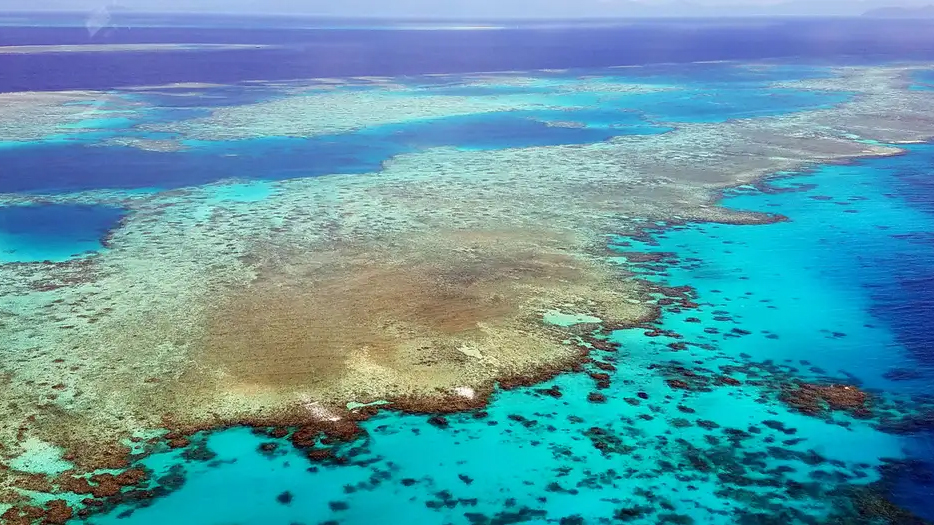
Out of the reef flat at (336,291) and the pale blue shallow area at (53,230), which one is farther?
the pale blue shallow area at (53,230)

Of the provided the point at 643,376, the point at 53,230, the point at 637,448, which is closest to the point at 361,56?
the point at 53,230

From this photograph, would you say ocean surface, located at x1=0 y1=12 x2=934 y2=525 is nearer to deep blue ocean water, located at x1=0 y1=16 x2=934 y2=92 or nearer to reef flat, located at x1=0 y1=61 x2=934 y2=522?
reef flat, located at x1=0 y1=61 x2=934 y2=522

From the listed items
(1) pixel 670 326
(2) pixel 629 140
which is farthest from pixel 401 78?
(1) pixel 670 326

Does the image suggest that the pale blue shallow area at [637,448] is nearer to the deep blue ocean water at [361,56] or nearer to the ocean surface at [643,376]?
the ocean surface at [643,376]

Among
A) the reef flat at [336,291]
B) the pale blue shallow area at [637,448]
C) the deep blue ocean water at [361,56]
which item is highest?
the deep blue ocean water at [361,56]

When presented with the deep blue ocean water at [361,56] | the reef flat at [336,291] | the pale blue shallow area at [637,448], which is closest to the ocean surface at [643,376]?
the pale blue shallow area at [637,448]

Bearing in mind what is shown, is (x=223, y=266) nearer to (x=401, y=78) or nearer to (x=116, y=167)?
(x=116, y=167)

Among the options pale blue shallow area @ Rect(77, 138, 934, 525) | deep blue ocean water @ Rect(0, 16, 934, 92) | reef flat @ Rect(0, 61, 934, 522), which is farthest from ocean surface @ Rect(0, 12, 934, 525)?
deep blue ocean water @ Rect(0, 16, 934, 92)
